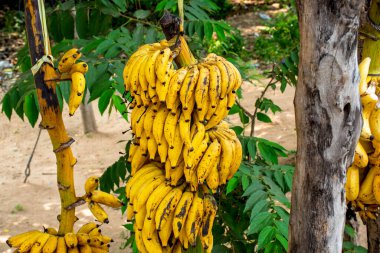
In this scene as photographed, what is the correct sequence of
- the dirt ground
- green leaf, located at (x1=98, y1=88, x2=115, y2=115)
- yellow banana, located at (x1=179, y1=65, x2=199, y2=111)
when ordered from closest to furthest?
1. yellow banana, located at (x1=179, y1=65, x2=199, y2=111)
2. green leaf, located at (x1=98, y1=88, x2=115, y2=115)
3. the dirt ground

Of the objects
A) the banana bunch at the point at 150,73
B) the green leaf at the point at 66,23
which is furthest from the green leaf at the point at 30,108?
the banana bunch at the point at 150,73

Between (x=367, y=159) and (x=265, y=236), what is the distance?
0.58 meters

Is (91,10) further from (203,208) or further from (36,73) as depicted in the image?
(203,208)

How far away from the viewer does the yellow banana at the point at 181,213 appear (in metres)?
1.46

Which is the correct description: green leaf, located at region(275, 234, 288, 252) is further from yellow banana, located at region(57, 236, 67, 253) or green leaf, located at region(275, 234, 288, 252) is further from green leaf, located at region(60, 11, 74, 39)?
green leaf, located at region(60, 11, 74, 39)

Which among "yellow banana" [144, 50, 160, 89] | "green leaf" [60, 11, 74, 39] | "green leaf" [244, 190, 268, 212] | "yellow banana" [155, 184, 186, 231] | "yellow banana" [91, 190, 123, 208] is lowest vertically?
"green leaf" [244, 190, 268, 212]

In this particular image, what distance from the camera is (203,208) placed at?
1510 millimetres

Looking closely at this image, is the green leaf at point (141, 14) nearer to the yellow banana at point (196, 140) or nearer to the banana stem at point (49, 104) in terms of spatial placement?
the banana stem at point (49, 104)

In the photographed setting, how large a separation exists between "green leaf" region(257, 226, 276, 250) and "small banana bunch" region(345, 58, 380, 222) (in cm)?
36

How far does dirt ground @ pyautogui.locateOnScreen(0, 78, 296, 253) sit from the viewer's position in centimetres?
521

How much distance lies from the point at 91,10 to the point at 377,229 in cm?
Answer: 184

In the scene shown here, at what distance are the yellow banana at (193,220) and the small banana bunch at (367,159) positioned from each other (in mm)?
558

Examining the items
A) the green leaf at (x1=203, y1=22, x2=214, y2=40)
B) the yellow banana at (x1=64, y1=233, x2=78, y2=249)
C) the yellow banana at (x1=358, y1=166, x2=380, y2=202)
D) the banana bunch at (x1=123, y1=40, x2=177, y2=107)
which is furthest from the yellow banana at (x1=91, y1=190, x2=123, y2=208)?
the green leaf at (x1=203, y1=22, x2=214, y2=40)

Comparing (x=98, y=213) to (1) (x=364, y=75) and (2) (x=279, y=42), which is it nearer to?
(1) (x=364, y=75)
